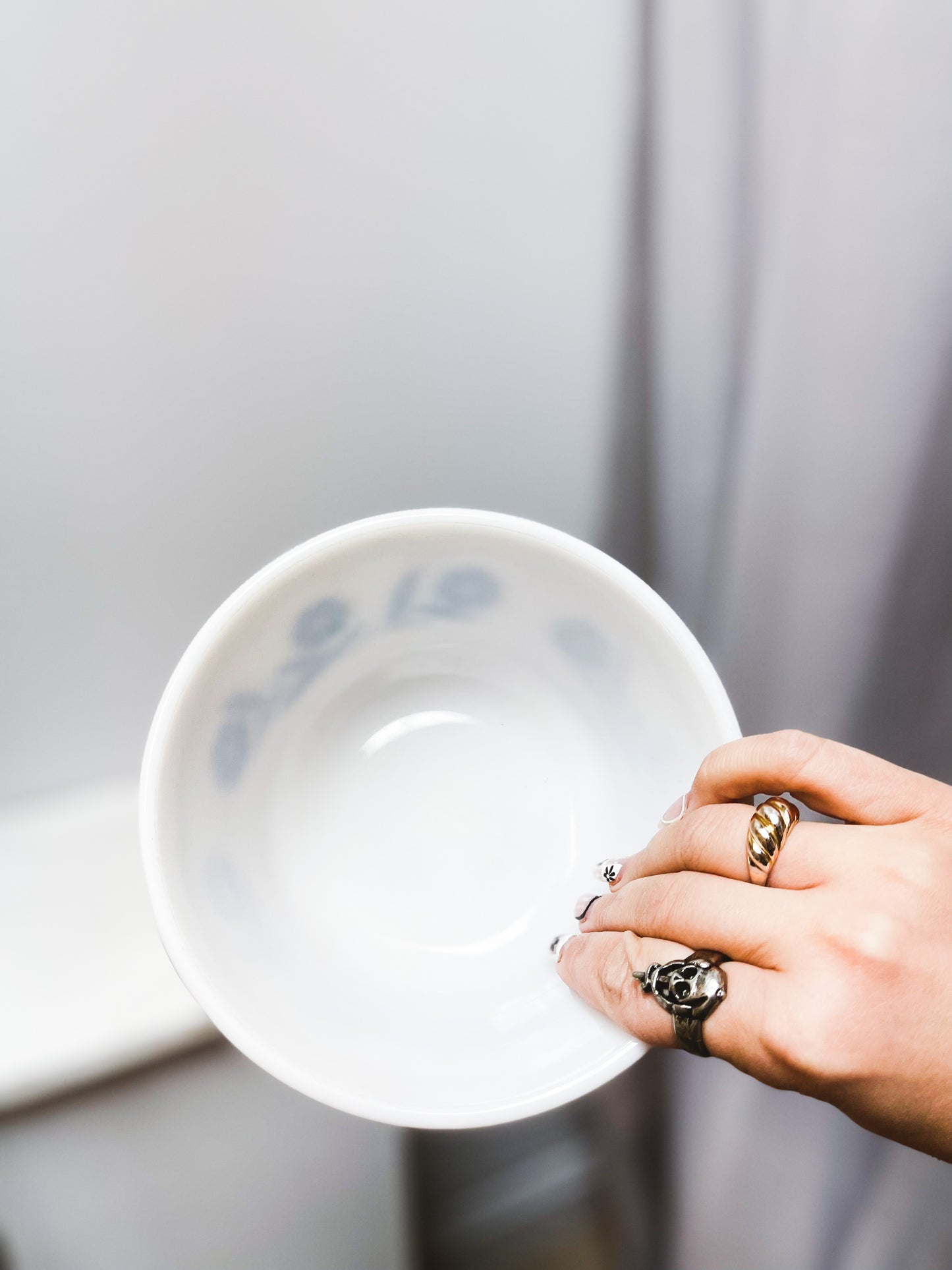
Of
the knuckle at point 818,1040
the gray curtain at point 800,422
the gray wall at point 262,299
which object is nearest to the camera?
the knuckle at point 818,1040

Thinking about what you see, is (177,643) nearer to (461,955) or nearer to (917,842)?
(461,955)

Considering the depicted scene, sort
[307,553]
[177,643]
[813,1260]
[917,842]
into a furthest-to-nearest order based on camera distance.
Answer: [177,643] < [813,1260] < [307,553] < [917,842]

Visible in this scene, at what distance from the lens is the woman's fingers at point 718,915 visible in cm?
35

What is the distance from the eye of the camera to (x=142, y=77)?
535 mm

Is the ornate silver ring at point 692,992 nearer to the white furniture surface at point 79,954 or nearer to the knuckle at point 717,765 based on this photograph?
the knuckle at point 717,765

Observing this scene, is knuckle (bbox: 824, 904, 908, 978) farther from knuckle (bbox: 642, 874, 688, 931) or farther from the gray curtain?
the gray curtain

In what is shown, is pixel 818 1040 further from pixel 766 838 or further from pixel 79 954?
pixel 79 954

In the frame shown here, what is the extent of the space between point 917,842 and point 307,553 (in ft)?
1.10

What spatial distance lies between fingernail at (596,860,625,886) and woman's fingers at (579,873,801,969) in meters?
0.07

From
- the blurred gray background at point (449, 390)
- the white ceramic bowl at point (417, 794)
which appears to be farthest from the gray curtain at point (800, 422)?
the white ceramic bowl at point (417, 794)

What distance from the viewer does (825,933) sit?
13.4 inches

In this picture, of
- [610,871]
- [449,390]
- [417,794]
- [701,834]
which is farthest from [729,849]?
[449,390]

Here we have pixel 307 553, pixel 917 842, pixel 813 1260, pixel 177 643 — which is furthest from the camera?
pixel 177 643

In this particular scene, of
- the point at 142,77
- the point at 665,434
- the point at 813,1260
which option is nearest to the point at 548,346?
the point at 665,434
